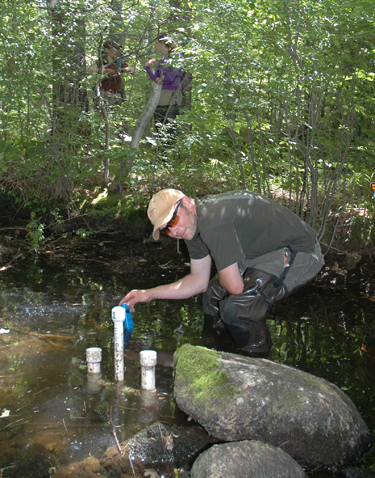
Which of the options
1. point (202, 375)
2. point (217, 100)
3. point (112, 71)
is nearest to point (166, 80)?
point (112, 71)

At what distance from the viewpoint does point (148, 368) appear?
9.90ft

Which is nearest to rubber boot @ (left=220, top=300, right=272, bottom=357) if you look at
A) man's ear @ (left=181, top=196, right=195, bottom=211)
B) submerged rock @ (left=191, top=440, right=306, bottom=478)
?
man's ear @ (left=181, top=196, right=195, bottom=211)

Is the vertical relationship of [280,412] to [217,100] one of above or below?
below

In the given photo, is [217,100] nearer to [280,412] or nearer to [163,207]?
[163,207]

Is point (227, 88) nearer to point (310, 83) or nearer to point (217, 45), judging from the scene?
point (217, 45)

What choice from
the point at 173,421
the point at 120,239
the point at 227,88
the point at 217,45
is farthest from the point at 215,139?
the point at 173,421

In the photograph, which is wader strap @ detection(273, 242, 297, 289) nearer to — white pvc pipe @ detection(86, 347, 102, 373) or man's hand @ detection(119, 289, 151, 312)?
man's hand @ detection(119, 289, 151, 312)

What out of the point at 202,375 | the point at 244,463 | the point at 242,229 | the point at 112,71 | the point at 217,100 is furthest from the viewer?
the point at 112,71

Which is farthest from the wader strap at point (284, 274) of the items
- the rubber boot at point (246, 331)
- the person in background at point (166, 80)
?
the person in background at point (166, 80)

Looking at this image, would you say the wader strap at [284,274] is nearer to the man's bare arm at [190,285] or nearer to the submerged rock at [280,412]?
the man's bare arm at [190,285]

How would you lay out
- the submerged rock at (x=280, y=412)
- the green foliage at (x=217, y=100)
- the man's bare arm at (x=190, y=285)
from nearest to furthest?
the submerged rock at (x=280, y=412)
the man's bare arm at (x=190, y=285)
the green foliage at (x=217, y=100)

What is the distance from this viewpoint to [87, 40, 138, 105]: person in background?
22.1 feet

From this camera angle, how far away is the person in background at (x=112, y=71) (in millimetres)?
6742

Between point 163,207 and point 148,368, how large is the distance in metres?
1.21
